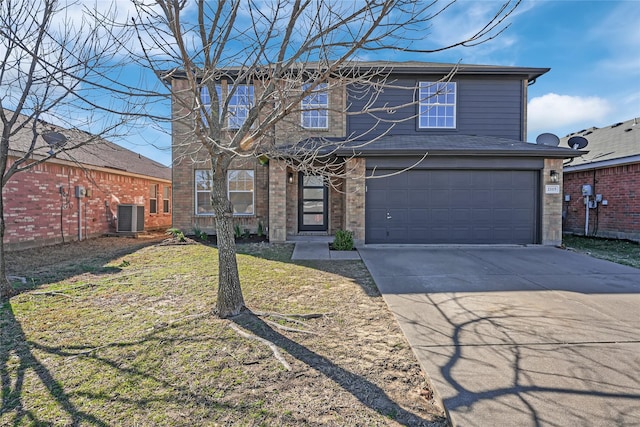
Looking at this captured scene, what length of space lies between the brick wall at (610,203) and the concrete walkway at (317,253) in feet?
30.6

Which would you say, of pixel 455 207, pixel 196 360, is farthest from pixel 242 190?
pixel 196 360

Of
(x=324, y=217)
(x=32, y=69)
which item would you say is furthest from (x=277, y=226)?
(x=32, y=69)

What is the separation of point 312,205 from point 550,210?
7.12 meters

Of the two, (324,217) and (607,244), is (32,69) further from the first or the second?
(607,244)

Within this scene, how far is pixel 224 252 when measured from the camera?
13.7ft

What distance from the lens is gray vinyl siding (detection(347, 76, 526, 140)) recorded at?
11359 millimetres

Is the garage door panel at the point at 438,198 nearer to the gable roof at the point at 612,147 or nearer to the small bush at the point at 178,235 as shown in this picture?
the gable roof at the point at 612,147

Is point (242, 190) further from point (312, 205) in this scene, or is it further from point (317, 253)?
point (317, 253)

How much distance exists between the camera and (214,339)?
3.53 meters

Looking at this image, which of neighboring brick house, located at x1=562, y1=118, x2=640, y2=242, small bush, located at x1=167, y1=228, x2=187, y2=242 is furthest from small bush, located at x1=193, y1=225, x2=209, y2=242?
neighboring brick house, located at x1=562, y1=118, x2=640, y2=242

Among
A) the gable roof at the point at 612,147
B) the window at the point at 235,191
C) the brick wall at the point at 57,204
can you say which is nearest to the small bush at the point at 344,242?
the window at the point at 235,191

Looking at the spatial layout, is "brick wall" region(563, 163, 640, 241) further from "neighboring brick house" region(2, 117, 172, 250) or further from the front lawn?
"neighboring brick house" region(2, 117, 172, 250)

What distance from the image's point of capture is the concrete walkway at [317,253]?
8031 mm

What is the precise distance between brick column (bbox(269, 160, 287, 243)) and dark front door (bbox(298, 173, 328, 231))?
1.47m
